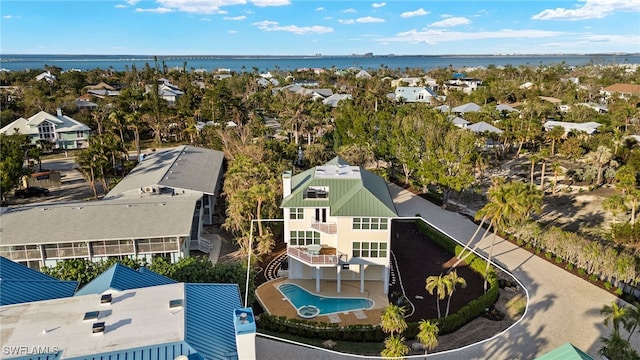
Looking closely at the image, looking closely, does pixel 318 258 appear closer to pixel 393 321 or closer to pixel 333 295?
pixel 333 295

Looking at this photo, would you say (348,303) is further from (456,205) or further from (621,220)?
(621,220)

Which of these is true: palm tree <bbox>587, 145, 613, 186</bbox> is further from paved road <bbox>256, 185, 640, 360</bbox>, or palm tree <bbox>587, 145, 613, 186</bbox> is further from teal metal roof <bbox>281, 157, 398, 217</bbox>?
teal metal roof <bbox>281, 157, 398, 217</bbox>

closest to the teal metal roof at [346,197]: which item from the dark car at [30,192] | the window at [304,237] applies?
the window at [304,237]

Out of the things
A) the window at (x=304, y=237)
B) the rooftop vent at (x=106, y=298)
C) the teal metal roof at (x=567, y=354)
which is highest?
the rooftop vent at (x=106, y=298)

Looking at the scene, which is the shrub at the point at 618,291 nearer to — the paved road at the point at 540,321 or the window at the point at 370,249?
the paved road at the point at 540,321

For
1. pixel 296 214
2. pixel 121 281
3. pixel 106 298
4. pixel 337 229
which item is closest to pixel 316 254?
pixel 337 229


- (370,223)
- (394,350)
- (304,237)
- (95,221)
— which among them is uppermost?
(370,223)

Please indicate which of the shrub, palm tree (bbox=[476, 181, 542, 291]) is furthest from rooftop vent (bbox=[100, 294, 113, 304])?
the shrub
